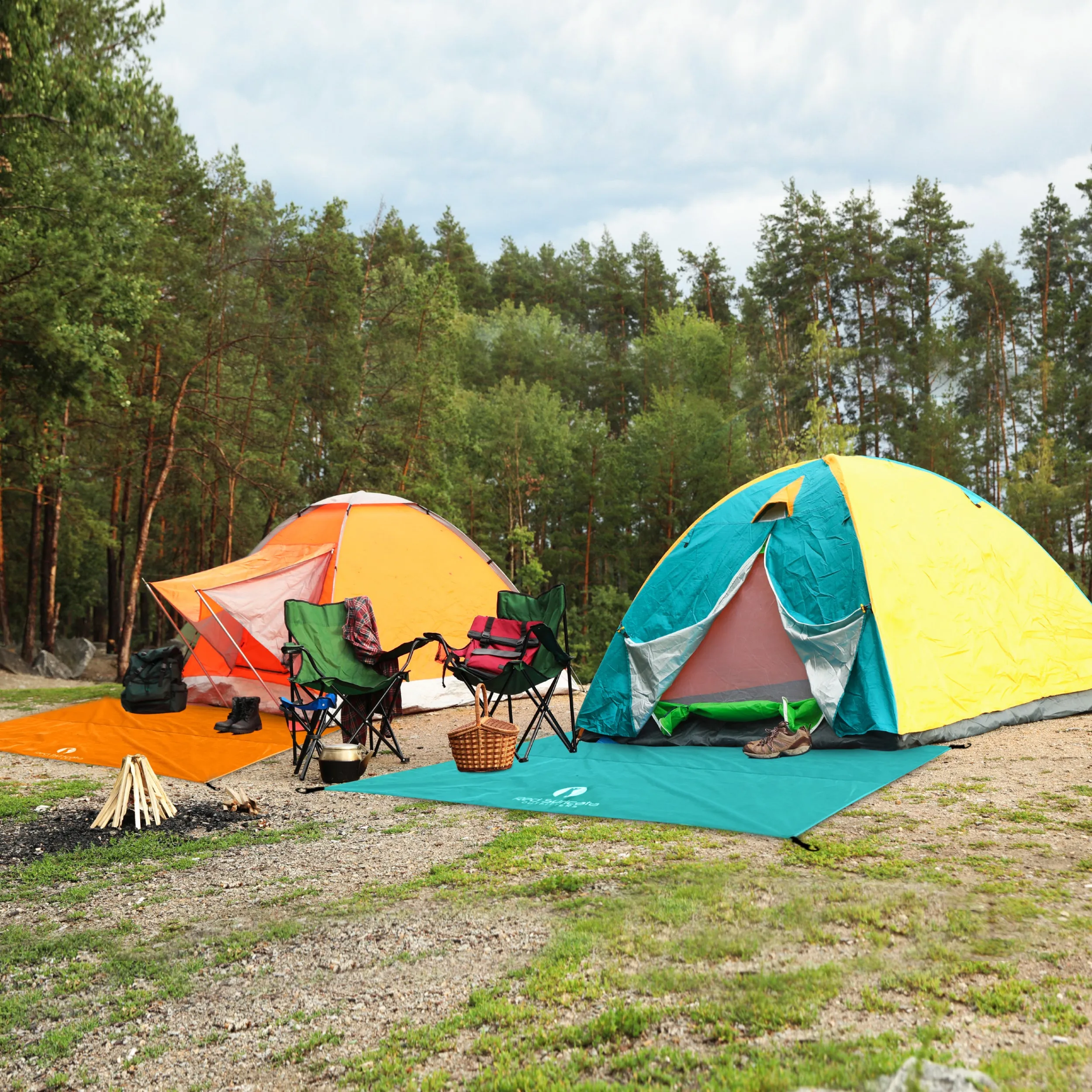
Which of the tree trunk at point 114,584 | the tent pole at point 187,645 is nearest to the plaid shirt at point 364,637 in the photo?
the tent pole at point 187,645

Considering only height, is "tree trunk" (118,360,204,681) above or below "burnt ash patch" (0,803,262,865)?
above

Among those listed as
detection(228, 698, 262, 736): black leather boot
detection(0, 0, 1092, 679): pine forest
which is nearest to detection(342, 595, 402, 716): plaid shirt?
detection(228, 698, 262, 736): black leather boot

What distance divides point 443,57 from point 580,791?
625 cm

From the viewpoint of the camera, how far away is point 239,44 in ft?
26.2

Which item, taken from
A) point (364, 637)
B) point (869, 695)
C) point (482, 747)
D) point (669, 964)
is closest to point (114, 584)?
point (364, 637)

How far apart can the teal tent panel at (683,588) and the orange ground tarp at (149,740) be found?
203 centimetres

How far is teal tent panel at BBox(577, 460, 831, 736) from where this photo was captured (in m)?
5.52

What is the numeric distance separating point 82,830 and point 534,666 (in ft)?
8.33

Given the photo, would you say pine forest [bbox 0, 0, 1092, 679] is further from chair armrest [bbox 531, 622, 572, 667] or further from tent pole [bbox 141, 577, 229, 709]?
chair armrest [bbox 531, 622, 572, 667]

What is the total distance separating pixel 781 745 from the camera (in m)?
4.75

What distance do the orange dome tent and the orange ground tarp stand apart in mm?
458

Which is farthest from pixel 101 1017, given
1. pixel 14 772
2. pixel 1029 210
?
pixel 1029 210

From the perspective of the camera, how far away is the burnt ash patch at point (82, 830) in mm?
3359

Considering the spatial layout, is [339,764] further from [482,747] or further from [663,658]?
[663,658]
